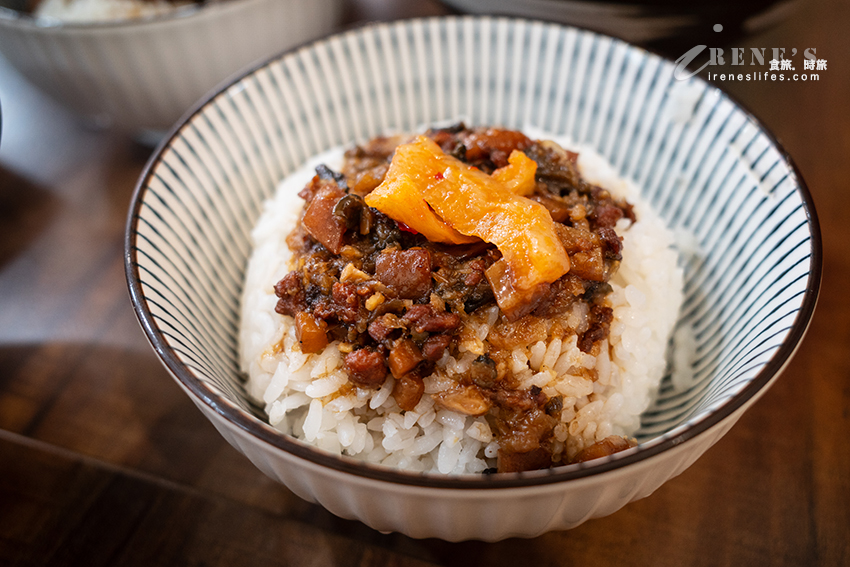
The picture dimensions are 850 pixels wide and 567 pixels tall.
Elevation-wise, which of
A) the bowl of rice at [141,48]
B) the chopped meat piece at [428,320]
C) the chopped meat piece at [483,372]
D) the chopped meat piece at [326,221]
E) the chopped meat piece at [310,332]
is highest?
the bowl of rice at [141,48]

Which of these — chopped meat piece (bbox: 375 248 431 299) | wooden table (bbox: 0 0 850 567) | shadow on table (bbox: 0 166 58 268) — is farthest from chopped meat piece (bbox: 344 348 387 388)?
shadow on table (bbox: 0 166 58 268)

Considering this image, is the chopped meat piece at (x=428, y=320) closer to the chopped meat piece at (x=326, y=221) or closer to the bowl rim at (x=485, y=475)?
the chopped meat piece at (x=326, y=221)

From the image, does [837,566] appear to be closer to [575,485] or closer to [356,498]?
[575,485]

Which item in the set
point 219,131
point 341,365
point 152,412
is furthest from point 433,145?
point 152,412

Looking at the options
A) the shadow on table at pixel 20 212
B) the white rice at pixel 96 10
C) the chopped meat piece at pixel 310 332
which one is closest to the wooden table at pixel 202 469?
the shadow on table at pixel 20 212

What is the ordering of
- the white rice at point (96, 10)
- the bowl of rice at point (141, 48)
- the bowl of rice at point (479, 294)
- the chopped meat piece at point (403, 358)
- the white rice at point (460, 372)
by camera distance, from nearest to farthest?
1. the bowl of rice at point (479, 294)
2. the chopped meat piece at point (403, 358)
3. the white rice at point (460, 372)
4. the bowl of rice at point (141, 48)
5. the white rice at point (96, 10)

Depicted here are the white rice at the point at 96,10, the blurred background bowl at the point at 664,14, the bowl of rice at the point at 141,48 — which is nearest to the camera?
the bowl of rice at the point at 141,48

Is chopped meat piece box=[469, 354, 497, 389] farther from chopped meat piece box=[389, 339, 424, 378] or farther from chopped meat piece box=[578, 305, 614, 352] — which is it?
chopped meat piece box=[578, 305, 614, 352]
